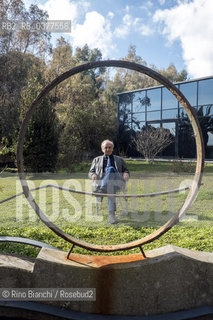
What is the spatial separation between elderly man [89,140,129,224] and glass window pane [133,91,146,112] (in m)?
15.4

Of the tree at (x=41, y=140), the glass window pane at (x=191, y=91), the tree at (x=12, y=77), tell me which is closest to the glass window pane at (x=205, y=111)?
the glass window pane at (x=191, y=91)

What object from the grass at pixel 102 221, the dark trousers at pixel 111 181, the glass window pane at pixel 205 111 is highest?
the glass window pane at pixel 205 111

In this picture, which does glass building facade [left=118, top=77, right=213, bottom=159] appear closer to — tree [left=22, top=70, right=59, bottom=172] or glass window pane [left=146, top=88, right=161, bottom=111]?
glass window pane [left=146, top=88, right=161, bottom=111]

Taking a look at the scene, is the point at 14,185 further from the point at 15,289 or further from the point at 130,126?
the point at 130,126

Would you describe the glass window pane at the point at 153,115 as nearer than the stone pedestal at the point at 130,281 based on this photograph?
No

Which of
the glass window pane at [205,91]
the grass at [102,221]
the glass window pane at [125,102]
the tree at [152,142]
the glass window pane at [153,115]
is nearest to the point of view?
the grass at [102,221]

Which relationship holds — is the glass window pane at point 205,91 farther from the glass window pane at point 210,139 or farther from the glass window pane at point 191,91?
the glass window pane at point 210,139

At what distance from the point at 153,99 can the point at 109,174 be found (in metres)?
15.5

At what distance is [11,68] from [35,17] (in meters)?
6.87

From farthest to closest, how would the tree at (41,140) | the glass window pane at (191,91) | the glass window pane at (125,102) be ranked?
the glass window pane at (125,102) < the glass window pane at (191,91) < the tree at (41,140)

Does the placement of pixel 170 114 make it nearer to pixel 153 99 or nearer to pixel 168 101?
pixel 168 101

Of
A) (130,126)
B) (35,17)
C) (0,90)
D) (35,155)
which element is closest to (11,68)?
(0,90)

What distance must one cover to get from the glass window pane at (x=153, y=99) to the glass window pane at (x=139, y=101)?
39cm

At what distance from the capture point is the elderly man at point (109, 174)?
487 centimetres
